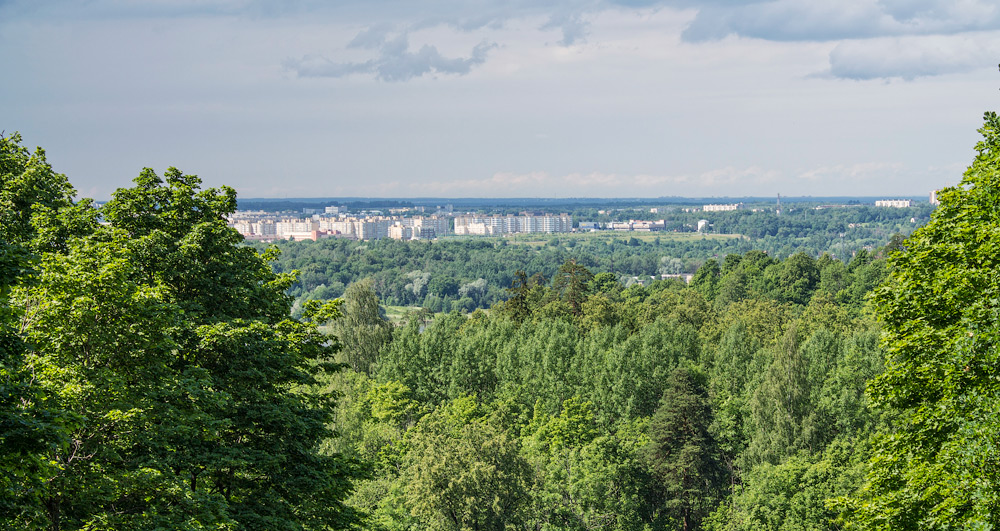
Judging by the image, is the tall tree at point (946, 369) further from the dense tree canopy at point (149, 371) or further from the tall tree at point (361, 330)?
the tall tree at point (361, 330)

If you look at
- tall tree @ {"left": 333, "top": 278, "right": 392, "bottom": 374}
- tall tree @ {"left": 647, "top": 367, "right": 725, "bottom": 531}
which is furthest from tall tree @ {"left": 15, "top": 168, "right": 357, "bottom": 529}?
tall tree @ {"left": 333, "top": 278, "right": 392, "bottom": 374}

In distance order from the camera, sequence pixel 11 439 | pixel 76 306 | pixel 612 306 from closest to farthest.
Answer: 1. pixel 11 439
2. pixel 76 306
3. pixel 612 306

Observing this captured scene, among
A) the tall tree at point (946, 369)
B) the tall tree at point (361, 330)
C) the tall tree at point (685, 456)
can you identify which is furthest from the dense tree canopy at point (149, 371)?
the tall tree at point (361, 330)

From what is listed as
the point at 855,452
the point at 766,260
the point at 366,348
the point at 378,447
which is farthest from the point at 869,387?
the point at 766,260

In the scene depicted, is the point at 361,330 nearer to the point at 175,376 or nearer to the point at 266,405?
the point at 266,405

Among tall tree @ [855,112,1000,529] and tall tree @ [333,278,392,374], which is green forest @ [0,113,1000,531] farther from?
tall tree @ [333,278,392,374]

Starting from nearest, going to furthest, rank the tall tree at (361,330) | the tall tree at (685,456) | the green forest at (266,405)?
the green forest at (266,405)
the tall tree at (685,456)
the tall tree at (361,330)

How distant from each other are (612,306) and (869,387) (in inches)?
2585

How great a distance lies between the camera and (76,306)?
45.9ft

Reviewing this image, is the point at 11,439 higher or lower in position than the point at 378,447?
higher

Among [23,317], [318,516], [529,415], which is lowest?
[529,415]

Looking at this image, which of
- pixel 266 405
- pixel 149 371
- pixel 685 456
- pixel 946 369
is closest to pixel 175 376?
pixel 149 371

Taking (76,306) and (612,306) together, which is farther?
(612,306)

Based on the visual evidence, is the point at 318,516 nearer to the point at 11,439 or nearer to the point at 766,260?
the point at 11,439
